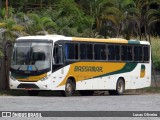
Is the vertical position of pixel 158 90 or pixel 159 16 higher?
pixel 159 16

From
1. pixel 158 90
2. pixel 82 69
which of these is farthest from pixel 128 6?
pixel 82 69

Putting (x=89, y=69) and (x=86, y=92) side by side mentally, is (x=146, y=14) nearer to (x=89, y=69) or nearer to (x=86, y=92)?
(x=86, y=92)

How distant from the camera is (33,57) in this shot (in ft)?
110

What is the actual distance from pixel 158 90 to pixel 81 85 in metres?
8.94

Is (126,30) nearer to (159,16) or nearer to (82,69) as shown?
(159,16)

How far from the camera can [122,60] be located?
3884 centimetres

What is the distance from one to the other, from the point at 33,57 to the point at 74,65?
7.78 ft

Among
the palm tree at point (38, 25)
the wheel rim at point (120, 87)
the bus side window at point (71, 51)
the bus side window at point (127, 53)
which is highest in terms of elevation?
the palm tree at point (38, 25)

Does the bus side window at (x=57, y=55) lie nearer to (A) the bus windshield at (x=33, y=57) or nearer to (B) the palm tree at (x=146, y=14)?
(A) the bus windshield at (x=33, y=57)

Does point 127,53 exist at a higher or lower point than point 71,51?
lower

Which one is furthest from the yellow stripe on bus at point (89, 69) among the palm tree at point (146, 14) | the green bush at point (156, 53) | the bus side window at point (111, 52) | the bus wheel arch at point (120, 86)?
the palm tree at point (146, 14)

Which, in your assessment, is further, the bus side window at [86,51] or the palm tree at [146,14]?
the palm tree at [146,14]

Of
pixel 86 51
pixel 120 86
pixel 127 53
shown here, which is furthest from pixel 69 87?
pixel 127 53

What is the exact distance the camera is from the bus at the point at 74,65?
33500 millimetres
